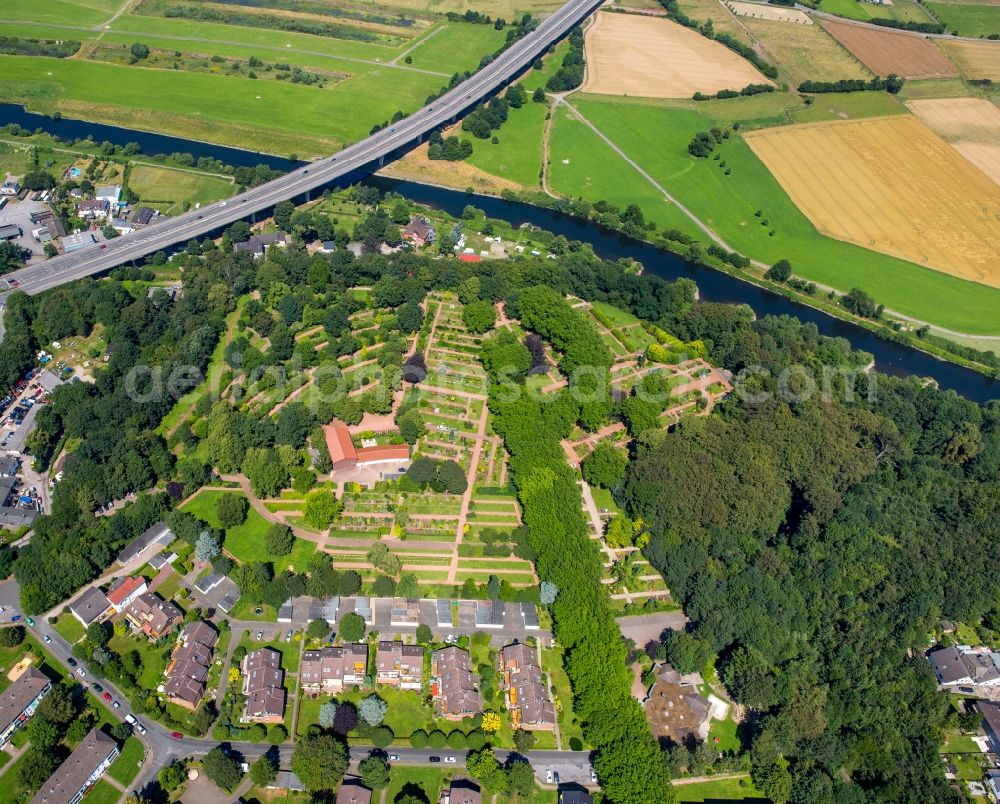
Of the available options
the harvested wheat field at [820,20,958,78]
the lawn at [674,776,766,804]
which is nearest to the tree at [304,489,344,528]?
the lawn at [674,776,766,804]

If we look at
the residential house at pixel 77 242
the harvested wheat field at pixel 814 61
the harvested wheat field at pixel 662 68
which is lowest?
the residential house at pixel 77 242

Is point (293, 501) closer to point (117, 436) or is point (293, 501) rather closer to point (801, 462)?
point (117, 436)

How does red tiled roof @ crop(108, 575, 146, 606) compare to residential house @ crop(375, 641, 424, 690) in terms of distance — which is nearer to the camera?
residential house @ crop(375, 641, 424, 690)

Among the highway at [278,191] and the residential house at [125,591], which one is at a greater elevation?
the highway at [278,191]

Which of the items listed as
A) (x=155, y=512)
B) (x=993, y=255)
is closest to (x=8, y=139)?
(x=155, y=512)

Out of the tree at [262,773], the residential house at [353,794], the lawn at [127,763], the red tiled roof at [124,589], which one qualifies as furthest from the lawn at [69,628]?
the residential house at [353,794]

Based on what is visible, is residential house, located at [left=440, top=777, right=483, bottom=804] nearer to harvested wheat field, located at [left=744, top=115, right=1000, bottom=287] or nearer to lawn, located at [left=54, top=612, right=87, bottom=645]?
lawn, located at [left=54, top=612, right=87, bottom=645]

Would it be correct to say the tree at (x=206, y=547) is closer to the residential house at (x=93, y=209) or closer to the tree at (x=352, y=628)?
the tree at (x=352, y=628)

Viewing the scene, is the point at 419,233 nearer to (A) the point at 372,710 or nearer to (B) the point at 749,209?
(B) the point at 749,209
